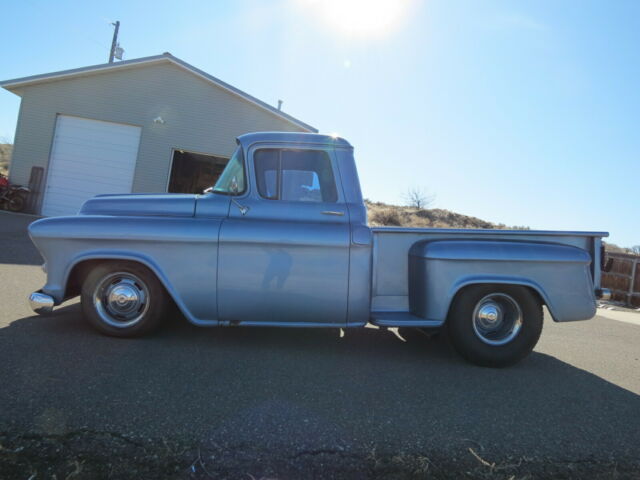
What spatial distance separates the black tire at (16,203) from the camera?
12.9m

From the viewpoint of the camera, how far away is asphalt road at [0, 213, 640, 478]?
2012 millimetres

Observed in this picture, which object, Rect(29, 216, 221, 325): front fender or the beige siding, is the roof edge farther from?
Rect(29, 216, 221, 325): front fender

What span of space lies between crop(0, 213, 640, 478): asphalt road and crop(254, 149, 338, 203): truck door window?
141 centimetres

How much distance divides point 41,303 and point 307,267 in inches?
85.5

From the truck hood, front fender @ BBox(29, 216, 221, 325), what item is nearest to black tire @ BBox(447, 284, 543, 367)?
front fender @ BBox(29, 216, 221, 325)

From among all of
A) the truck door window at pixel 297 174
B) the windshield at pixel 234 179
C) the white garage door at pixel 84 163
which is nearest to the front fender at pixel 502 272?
the truck door window at pixel 297 174

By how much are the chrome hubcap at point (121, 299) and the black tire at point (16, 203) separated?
12.6m

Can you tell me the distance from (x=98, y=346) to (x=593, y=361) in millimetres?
4699

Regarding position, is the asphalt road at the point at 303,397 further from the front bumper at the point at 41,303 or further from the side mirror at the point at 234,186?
the side mirror at the point at 234,186

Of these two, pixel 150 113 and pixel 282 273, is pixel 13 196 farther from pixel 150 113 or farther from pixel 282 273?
pixel 282 273

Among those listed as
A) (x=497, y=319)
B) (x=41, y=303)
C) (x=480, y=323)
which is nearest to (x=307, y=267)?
(x=480, y=323)

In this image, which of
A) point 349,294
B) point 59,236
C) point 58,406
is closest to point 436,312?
point 349,294

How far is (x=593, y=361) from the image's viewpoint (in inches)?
159

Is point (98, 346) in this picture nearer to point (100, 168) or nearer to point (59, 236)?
point (59, 236)
